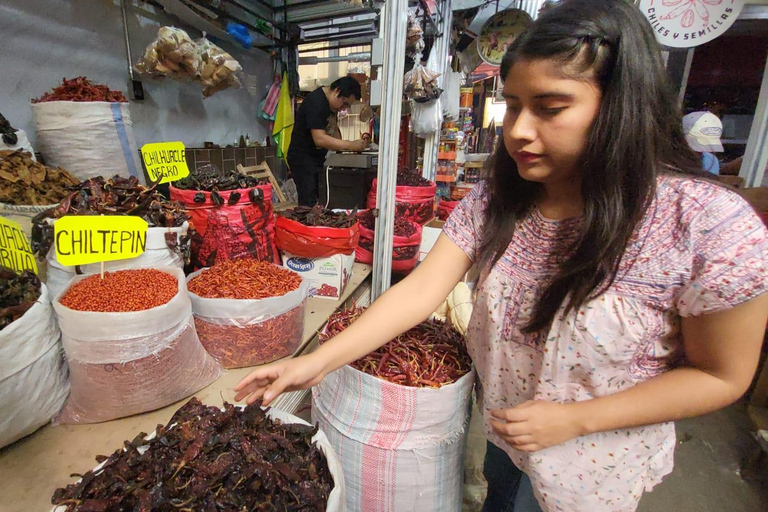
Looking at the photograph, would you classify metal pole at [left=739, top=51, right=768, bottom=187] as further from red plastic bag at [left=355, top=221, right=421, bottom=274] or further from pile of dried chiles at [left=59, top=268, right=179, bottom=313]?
pile of dried chiles at [left=59, top=268, right=179, bottom=313]

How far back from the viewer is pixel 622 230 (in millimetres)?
796

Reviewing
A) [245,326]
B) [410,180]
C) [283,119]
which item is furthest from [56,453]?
[283,119]

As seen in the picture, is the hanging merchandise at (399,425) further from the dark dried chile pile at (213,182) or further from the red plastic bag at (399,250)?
the red plastic bag at (399,250)

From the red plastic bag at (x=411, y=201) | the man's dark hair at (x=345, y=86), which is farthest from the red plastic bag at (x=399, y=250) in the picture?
the man's dark hair at (x=345, y=86)

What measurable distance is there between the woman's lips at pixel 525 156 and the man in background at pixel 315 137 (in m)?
2.83

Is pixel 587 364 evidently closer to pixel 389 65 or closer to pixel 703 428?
pixel 389 65

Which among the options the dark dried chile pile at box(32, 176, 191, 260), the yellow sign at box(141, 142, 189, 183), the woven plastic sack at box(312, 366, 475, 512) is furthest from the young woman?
the yellow sign at box(141, 142, 189, 183)

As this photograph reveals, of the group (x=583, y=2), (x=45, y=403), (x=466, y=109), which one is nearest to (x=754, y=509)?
(x=583, y=2)

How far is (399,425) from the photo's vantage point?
125cm

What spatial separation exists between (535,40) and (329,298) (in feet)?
5.86

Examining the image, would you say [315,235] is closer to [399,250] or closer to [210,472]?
[399,250]

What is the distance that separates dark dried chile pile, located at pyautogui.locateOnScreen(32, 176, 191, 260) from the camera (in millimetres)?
1442

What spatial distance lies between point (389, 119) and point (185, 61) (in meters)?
1.81

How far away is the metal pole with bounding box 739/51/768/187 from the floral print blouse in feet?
12.5
